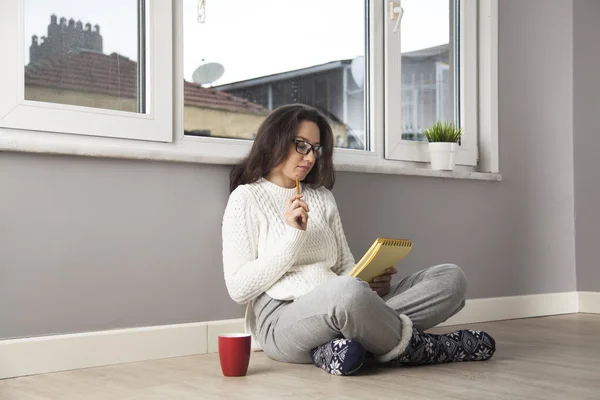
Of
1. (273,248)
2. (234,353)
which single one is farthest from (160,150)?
(234,353)

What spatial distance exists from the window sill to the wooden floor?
0.59 metres

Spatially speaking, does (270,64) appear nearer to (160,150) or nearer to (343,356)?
(160,150)

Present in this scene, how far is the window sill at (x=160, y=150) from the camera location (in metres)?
2.04

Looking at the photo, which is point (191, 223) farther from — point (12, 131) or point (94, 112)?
point (12, 131)

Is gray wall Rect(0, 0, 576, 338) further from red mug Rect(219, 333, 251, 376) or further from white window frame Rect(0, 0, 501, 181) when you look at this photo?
red mug Rect(219, 333, 251, 376)

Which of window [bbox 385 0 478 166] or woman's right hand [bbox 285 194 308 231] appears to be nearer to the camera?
woman's right hand [bbox 285 194 308 231]

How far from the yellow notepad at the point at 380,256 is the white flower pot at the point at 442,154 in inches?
38.3

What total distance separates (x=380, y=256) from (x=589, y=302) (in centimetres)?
187

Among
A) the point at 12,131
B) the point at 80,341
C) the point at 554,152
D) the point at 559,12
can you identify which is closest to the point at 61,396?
the point at 80,341

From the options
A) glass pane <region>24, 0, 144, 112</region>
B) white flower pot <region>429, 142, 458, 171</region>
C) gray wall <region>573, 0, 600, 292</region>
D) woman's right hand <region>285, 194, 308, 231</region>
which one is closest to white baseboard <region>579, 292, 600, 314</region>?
gray wall <region>573, 0, 600, 292</region>

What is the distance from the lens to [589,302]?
3551mm

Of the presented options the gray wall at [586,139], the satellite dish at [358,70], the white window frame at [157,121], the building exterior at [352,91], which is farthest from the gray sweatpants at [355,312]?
the gray wall at [586,139]

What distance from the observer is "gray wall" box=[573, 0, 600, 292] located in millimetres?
3559

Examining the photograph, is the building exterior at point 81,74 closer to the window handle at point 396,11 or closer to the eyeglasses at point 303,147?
the eyeglasses at point 303,147
